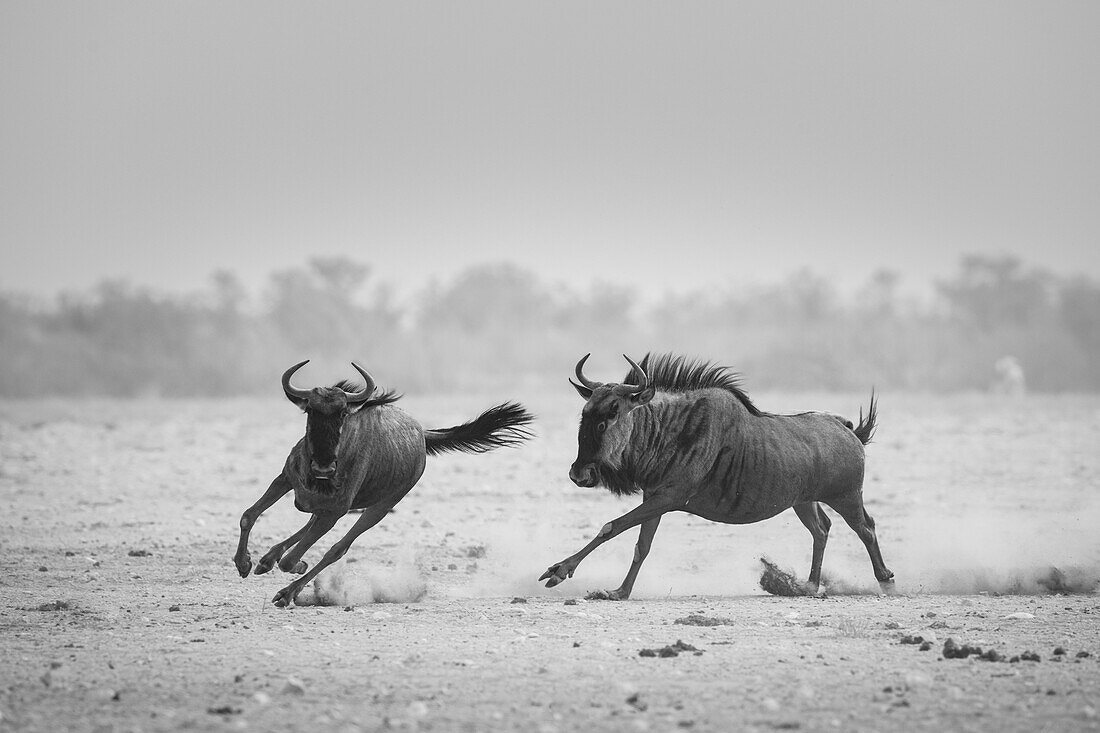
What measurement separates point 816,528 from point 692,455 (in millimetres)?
1455

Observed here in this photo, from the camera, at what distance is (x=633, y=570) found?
409 inches

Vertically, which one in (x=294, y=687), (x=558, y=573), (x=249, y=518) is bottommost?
(x=294, y=687)

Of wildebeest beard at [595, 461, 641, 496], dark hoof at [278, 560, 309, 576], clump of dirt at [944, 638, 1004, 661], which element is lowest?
dark hoof at [278, 560, 309, 576]

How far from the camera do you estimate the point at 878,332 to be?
52250mm

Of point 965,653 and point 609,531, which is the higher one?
point 609,531

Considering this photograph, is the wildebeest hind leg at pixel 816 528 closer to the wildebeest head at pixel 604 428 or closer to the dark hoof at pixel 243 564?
the wildebeest head at pixel 604 428

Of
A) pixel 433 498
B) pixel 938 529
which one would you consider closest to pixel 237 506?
pixel 433 498

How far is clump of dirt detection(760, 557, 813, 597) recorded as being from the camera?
10.7 metres

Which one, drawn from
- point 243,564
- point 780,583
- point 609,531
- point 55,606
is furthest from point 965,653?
point 55,606

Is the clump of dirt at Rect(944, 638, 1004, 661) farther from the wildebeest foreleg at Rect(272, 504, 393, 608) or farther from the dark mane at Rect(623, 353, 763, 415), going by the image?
the wildebeest foreleg at Rect(272, 504, 393, 608)

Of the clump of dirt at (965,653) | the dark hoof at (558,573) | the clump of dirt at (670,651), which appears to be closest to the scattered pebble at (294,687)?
the clump of dirt at (670,651)

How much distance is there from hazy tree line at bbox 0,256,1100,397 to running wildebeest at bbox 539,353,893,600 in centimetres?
3133

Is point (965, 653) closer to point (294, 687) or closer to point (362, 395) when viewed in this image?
point (294, 687)

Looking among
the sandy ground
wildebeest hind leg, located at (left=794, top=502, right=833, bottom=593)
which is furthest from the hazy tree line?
wildebeest hind leg, located at (left=794, top=502, right=833, bottom=593)
